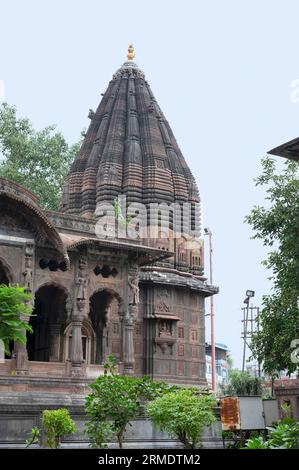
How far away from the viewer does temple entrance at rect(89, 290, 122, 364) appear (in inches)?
990

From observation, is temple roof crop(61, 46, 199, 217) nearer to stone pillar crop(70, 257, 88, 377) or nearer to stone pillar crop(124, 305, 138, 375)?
stone pillar crop(70, 257, 88, 377)

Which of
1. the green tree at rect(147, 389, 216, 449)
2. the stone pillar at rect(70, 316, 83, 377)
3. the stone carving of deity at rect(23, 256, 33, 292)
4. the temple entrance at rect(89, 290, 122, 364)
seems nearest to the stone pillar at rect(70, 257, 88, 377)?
the stone pillar at rect(70, 316, 83, 377)

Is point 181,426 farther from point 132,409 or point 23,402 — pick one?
point 23,402

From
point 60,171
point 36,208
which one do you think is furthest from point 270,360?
point 60,171

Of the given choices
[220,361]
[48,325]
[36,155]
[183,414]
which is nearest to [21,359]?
[48,325]

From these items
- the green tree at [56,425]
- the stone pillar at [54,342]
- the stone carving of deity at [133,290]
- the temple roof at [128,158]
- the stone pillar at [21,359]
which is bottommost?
the green tree at [56,425]

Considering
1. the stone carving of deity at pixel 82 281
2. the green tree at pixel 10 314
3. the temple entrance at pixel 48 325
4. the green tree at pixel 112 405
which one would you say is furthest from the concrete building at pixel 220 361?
the green tree at pixel 10 314

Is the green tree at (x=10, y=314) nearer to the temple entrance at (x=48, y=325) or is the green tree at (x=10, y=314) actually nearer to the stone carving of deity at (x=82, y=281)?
the stone carving of deity at (x=82, y=281)

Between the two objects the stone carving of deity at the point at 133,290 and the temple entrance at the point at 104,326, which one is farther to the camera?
the temple entrance at the point at 104,326

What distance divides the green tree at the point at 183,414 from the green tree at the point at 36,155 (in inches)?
981

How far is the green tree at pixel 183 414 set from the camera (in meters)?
13.2

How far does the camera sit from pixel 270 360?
17.6 m

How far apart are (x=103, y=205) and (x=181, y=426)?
17320 millimetres

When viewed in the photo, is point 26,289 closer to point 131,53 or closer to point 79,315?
point 79,315
